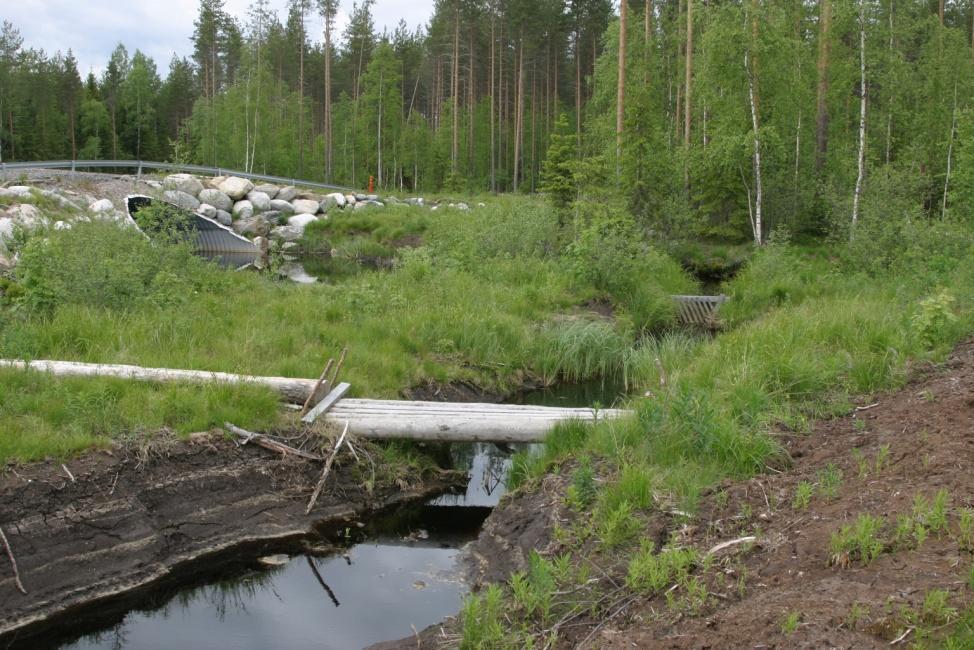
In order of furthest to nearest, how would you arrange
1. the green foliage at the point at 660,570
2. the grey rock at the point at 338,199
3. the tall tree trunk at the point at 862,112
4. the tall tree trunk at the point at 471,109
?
1. the tall tree trunk at the point at 471,109
2. the grey rock at the point at 338,199
3. the tall tree trunk at the point at 862,112
4. the green foliage at the point at 660,570

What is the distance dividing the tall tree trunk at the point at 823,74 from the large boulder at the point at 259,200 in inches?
814

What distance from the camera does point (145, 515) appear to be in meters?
6.47

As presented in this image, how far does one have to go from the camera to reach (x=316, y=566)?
6.69 metres

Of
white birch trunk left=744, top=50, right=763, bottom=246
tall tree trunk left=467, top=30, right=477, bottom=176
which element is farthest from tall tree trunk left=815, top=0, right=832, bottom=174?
tall tree trunk left=467, top=30, right=477, bottom=176

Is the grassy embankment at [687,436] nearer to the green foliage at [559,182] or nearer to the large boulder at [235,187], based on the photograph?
the green foliage at [559,182]

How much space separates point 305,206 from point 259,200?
6.30ft

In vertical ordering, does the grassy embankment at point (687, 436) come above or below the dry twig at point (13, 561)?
above

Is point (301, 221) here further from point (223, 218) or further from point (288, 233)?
point (223, 218)

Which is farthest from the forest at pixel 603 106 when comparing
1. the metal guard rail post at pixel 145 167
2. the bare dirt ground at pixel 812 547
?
the bare dirt ground at pixel 812 547

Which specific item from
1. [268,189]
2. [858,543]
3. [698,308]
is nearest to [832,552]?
[858,543]

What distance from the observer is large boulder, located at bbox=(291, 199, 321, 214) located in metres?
34.0

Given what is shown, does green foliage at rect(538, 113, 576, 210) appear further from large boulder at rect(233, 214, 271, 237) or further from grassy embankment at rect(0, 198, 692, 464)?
large boulder at rect(233, 214, 271, 237)

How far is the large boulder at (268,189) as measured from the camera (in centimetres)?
3469

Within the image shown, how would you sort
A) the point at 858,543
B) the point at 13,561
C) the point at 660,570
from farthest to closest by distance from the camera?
the point at 13,561 < the point at 660,570 < the point at 858,543
